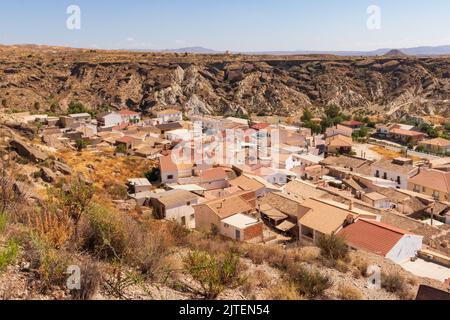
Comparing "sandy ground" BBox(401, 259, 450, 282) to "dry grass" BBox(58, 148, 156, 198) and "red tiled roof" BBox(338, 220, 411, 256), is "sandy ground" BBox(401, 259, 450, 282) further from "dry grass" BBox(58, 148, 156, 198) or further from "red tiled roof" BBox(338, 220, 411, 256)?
"dry grass" BBox(58, 148, 156, 198)

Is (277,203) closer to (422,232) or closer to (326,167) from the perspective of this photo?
(422,232)

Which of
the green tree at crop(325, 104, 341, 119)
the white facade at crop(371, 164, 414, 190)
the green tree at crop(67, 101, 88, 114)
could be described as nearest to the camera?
the white facade at crop(371, 164, 414, 190)

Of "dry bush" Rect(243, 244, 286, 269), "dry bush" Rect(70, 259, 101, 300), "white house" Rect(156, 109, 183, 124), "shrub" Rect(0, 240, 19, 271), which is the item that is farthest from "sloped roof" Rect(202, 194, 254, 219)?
"white house" Rect(156, 109, 183, 124)

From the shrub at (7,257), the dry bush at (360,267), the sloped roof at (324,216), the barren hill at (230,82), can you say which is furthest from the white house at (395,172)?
the barren hill at (230,82)

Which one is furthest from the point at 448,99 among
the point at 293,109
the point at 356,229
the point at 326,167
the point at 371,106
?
the point at 356,229

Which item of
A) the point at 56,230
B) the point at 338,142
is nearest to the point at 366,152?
the point at 338,142

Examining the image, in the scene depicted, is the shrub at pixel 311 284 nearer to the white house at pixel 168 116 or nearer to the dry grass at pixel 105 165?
the dry grass at pixel 105 165

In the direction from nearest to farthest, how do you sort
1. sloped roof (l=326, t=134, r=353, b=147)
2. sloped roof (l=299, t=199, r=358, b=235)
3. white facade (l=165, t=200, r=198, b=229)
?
1. sloped roof (l=299, t=199, r=358, b=235)
2. white facade (l=165, t=200, r=198, b=229)
3. sloped roof (l=326, t=134, r=353, b=147)
